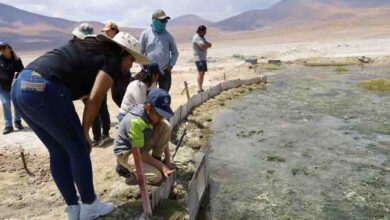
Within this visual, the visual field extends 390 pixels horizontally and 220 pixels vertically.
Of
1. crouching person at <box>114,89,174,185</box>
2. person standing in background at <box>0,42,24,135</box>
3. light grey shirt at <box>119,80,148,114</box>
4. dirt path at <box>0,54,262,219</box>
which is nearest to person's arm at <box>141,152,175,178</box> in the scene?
crouching person at <box>114,89,174,185</box>

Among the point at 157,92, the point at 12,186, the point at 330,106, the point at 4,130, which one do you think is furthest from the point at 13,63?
the point at 330,106

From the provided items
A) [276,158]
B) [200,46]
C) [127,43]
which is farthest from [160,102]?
[200,46]

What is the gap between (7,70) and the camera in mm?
7441

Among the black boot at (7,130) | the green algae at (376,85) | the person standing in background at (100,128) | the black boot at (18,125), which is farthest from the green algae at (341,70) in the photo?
the black boot at (7,130)

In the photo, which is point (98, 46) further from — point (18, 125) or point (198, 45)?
point (198, 45)

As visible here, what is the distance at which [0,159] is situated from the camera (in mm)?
6258

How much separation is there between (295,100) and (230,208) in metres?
7.23

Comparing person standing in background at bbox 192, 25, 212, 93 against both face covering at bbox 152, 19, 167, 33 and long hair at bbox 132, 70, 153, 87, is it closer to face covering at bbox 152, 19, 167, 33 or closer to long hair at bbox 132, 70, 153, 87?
face covering at bbox 152, 19, 167, 33

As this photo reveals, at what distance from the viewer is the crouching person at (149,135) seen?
402 cm

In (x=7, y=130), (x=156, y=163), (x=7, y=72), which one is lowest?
(x=7, y=130)

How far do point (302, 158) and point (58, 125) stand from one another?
4.39 metres

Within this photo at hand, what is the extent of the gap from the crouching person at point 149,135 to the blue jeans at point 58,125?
53 cm

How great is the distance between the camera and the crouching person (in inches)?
158

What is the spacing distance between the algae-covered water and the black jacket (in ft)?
11.9
